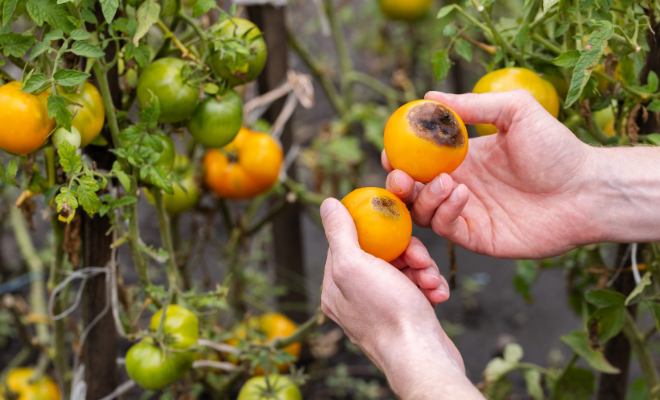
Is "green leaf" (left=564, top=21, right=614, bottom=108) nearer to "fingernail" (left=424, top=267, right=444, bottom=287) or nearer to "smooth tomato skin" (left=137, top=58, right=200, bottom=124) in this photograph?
"fingernail" (left=424, top=267, right=444, bottom=287)

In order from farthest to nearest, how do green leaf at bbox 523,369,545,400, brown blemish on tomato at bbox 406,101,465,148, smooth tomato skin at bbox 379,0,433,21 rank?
smooth tomato skin at bbox 379,0,433,21 < green leaf at bbox 523,369,545,400 < brown blemish on tomato at bbox 406,101,465,148

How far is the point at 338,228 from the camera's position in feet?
2.77

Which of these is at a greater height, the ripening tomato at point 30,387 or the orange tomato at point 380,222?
the orange tomato at point 380,222

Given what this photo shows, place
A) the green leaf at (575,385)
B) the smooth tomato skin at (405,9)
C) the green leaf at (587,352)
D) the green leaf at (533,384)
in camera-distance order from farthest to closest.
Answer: the smooth tomato skin at (405,9), the green leaf at (533,384), the green leaf at (575,385), the green leaf at (587,352)

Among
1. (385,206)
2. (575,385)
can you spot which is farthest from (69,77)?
(575,385)

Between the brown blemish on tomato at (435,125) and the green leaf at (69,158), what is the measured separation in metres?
0.53

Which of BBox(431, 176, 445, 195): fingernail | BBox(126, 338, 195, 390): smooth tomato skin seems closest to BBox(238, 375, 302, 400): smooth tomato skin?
BBox(126, 338, 195, 390): smooth tomato skin

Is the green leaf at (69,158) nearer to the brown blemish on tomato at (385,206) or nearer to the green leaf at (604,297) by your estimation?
the brown blemish on tomato at (385,206)

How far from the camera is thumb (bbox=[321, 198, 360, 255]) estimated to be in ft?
2.69

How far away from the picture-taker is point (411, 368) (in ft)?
2.45

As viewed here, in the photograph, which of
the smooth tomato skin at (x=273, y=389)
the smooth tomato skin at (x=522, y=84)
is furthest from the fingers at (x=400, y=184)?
the smooth tomato skin at (x=273, y=389)

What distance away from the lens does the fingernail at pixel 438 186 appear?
0.85 m

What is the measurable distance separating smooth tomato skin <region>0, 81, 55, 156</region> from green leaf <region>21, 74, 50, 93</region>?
32mm

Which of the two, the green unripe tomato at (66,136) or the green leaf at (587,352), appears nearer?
the green unripe tomato at (66,136)
